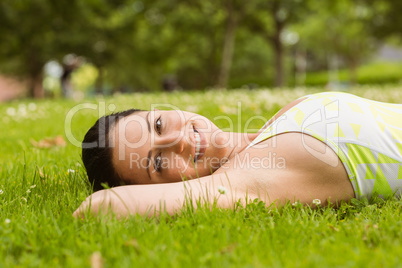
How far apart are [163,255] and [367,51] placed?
172 ft

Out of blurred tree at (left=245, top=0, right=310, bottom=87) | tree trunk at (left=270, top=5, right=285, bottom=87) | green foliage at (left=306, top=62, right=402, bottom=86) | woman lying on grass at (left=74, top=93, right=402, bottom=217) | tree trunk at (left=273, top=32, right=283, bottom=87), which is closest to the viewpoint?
woman lying on grass at (left=74, top=93, right=402, bottom=217)

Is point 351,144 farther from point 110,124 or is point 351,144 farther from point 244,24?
point 244,24

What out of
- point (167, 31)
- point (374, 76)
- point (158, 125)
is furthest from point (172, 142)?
point (374, 76)

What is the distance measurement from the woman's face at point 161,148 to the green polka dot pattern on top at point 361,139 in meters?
0.42

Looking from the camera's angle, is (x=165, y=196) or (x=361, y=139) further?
(x=361, y=139)

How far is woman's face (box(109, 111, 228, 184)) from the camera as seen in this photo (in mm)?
2688

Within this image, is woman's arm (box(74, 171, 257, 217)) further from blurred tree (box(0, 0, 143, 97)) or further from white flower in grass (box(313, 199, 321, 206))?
blurred tree (box(0, 0, 143, 97))

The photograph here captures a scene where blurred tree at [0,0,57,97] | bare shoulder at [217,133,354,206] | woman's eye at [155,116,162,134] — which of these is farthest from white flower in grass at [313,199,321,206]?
blurred tree at [0,0,57,97]

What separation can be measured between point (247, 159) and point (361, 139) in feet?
2.54

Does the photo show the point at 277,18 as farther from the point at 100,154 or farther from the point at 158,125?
the point at 100,154

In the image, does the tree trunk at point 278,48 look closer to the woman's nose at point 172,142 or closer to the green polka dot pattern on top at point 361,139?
the green polka dot pattern on top at point 361,139

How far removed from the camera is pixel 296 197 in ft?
8.43

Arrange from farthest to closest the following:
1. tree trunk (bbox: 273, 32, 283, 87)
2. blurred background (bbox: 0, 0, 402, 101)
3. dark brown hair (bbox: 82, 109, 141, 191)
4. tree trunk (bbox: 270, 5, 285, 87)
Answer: tree trunk (bbox: 273, 32, 283, 87) → tree trunk (bbox: 270, 5, 285, 87) → blurred background (bbox: 0, 0, 402, 101) → dark brown hair (bbox: 82, 109, 141, 191)

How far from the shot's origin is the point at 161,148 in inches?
106
